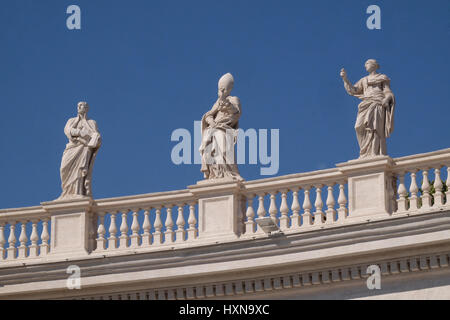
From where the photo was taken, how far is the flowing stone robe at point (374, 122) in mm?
34375

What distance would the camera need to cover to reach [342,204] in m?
34.4

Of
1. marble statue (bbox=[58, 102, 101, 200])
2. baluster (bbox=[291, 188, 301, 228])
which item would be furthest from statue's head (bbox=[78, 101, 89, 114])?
baluster (bbox=[291, 188, 301, 228])

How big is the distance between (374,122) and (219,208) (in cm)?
Result: 381

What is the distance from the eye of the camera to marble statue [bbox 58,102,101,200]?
36.9 meters

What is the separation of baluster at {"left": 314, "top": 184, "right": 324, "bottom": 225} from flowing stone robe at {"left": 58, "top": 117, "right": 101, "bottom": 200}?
5325 millimetres

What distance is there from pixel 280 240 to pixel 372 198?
2075mm

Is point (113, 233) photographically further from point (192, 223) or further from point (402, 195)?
point (402, 195)

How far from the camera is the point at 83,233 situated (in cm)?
3641

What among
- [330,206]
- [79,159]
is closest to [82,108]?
[79,159]

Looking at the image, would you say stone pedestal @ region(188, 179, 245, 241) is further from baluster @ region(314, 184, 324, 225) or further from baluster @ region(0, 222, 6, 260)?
baluster @ region(0, 222, 6, 260)
